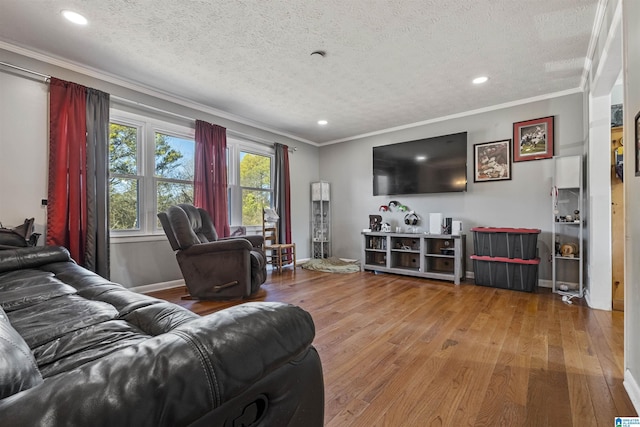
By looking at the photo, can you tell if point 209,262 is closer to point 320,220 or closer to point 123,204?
point 123,204

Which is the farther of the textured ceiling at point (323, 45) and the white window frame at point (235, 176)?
the white window frame at point (235, 176)

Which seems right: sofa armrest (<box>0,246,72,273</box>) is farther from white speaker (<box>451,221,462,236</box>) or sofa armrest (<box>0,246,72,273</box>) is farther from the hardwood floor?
white speaker (<box>451,221,462,236</box>)

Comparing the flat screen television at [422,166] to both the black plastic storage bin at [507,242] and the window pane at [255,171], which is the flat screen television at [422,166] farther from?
the window pane at [255,171]

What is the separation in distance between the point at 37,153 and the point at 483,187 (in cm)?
524

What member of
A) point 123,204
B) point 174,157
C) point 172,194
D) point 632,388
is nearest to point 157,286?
point 123,204

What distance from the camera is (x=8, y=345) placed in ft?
1.76

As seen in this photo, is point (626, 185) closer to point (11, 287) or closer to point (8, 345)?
point (8, 345)

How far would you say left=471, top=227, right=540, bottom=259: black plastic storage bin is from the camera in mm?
3402

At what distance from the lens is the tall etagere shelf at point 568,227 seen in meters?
3.23

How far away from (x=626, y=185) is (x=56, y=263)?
3.76 m

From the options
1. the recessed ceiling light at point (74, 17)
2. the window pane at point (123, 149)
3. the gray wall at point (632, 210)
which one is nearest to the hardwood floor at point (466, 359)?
the gray wall at point (632, 210)

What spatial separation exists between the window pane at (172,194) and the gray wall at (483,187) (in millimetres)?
2869

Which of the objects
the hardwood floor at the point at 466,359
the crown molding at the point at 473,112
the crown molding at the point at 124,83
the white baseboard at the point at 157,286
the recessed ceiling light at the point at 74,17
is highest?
the recessed ceiling light at the point at 74,17

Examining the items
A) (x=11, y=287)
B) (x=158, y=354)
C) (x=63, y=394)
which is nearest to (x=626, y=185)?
(x=158, y=354)
